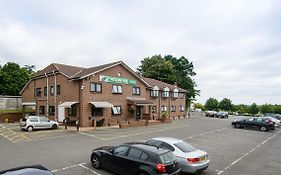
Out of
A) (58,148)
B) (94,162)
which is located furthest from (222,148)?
(58,148)

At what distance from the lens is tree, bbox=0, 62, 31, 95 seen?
50906 millimetres

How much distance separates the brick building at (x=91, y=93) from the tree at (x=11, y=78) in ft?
44.8

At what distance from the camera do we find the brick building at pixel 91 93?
28.8 meters

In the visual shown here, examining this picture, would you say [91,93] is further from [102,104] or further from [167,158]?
[167,158]

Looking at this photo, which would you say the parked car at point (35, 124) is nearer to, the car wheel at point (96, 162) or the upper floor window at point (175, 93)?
the car wheel at point (96, 162)

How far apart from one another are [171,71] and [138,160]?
47.1 m

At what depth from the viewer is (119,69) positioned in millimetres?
32844

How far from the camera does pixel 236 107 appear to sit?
252ft

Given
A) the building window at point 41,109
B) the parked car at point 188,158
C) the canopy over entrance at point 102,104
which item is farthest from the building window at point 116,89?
the parked car at point 188,158

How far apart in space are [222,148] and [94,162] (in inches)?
394

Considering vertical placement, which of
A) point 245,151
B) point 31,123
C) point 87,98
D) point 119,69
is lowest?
point 245,151

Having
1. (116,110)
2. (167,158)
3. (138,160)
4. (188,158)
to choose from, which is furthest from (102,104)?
(167,158)

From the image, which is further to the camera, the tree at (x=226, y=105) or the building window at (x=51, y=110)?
the tree at (x=226, y=105)

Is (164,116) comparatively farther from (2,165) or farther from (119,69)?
(2,165)
